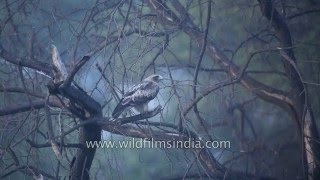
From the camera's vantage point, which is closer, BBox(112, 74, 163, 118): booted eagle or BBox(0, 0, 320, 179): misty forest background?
BBox(0, 0, 320, 179): misty forest background

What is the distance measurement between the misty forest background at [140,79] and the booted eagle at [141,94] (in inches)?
3.8

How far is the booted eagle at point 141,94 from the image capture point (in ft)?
16.5

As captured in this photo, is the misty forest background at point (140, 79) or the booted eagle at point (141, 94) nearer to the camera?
the misty forest background at point (140, 79)

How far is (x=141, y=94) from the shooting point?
206 inches

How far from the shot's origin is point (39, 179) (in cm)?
427

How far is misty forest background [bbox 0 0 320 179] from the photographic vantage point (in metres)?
4.46

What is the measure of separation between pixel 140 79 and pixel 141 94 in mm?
155

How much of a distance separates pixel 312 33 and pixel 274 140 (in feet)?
7.29

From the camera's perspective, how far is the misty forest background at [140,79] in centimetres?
446

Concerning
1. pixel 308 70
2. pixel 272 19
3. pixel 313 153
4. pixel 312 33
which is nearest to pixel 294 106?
pixel 313 153

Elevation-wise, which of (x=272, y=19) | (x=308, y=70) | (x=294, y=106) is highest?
(x=272, y=19)

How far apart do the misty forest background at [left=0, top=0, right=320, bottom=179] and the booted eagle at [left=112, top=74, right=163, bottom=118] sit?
10cm

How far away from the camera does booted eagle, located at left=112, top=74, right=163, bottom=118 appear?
16.5 ft

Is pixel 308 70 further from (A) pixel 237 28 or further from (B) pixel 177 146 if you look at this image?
(B) pixel 177 146
